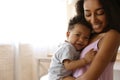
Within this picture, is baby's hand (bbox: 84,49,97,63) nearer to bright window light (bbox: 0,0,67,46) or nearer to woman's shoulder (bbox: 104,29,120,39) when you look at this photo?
woman's shoulder (bbox: 104,29,120,39)

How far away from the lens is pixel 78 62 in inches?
40.0

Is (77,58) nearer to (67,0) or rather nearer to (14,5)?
(14,5)

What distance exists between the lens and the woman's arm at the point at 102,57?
933mm

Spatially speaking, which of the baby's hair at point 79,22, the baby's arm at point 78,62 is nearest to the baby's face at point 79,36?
the baby's hair at point 79,22

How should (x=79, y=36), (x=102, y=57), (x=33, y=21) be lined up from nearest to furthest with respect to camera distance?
(x=102, y=57) → (x=79, y=36) → (x=33, y=21)

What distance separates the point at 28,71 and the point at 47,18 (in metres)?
0.70

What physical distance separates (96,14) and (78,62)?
0.24 metres

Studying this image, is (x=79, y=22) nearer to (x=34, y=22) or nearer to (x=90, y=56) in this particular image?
(x=90, y=56)


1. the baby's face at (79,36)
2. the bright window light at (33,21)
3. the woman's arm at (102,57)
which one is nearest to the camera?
the woman's arm at (102,57)

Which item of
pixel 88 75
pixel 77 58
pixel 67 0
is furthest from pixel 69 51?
pixel 67 0

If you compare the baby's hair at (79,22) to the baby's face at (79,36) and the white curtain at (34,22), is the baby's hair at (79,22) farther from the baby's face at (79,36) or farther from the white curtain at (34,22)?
the white curtain at (34,22)

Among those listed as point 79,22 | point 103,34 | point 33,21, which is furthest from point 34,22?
point 103,34

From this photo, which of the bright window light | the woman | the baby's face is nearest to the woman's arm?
the woman

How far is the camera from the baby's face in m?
1.14
